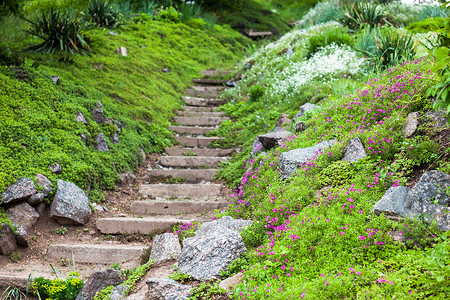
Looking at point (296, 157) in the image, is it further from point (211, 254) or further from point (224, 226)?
point (211, 254)

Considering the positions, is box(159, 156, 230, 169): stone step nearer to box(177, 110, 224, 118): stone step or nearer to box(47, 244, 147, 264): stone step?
box(177, 110, 224, 118): stone step

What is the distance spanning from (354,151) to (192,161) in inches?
154

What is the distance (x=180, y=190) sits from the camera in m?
6.44

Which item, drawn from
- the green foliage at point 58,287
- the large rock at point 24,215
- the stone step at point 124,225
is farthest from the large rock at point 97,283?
the large rock at point 24,215


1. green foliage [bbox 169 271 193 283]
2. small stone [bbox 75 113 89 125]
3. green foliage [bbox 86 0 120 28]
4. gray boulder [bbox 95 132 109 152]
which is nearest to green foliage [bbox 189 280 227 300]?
green foliage [bbox 169 271 193 283]

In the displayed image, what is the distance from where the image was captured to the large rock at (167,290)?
10.2ft

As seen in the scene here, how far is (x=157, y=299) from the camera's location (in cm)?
314

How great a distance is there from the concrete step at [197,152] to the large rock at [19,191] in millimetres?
3320

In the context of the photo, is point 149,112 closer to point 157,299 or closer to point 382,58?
point 382,58

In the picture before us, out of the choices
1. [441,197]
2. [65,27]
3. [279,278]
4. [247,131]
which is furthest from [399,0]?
[279,278]

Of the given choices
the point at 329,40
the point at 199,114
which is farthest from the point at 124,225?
the point at 329,40

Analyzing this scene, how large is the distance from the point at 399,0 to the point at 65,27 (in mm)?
11327

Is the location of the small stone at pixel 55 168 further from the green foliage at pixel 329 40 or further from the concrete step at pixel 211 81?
the concrete step at pixel 211 81

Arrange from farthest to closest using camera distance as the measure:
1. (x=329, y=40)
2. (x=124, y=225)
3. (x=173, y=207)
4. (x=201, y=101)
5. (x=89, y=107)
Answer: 1. (x=201, y=101)
2. (x=329, y=40)
3. (x=89, y=107)
4. (x=173, y=207)
5. (x=124, y=225)
